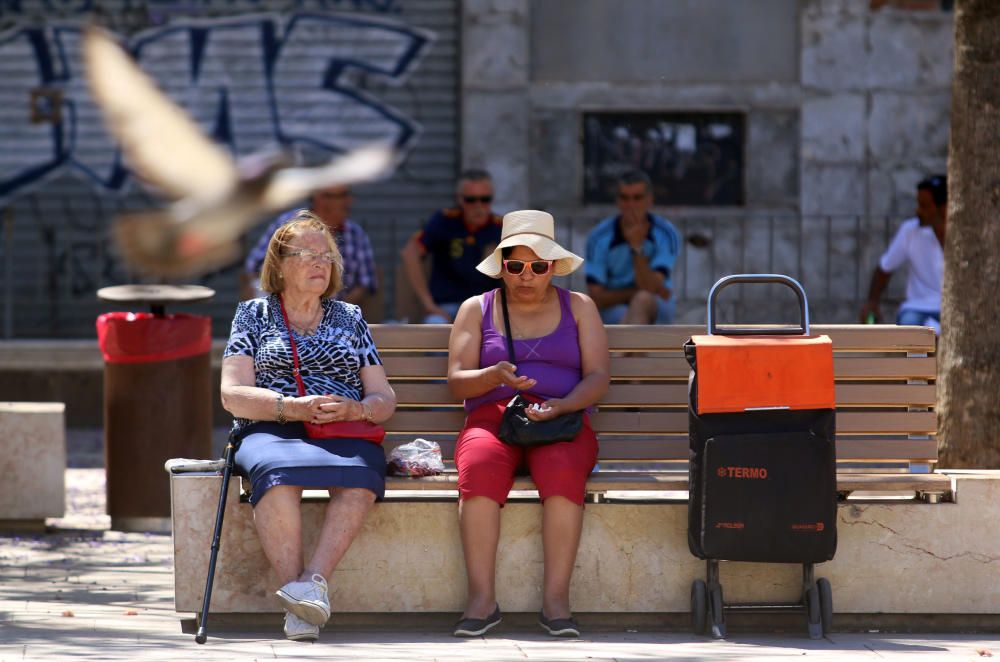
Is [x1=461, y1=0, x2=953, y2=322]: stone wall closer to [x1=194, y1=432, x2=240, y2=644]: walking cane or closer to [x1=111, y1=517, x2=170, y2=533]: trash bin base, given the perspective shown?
[x1=111, y1=517, x2=170, y2=533]: trash bin base

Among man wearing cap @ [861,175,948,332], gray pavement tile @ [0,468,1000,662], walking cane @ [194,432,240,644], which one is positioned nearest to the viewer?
gray pavement tile @ [0,468,1000,662]

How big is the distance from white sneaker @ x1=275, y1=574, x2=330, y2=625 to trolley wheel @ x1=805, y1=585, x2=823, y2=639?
1.65m

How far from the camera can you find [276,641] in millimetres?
5836

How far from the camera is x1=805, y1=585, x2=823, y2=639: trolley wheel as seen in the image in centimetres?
600

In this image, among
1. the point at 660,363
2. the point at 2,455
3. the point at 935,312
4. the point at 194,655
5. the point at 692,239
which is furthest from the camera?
the point at 692,239

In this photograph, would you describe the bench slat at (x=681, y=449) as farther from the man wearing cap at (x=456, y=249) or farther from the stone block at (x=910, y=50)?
the stone block at (x=910, y=50)

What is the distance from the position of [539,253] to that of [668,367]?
640mm

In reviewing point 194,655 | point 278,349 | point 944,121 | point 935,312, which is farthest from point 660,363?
point 944,121

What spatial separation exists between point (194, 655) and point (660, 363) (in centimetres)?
202

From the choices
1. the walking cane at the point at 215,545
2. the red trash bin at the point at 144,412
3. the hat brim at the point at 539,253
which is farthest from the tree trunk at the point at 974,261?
the red trash bin at the point at 144,412

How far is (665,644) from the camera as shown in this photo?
5.89 meters

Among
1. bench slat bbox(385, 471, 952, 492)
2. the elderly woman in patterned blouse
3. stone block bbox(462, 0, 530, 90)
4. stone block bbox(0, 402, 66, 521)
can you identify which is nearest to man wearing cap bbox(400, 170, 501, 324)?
stone block bbox(0, 402, 66, 521)

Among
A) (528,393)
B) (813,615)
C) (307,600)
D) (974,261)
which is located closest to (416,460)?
(528,393)

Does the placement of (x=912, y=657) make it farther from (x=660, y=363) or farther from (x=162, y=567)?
(x=162, y=567)
